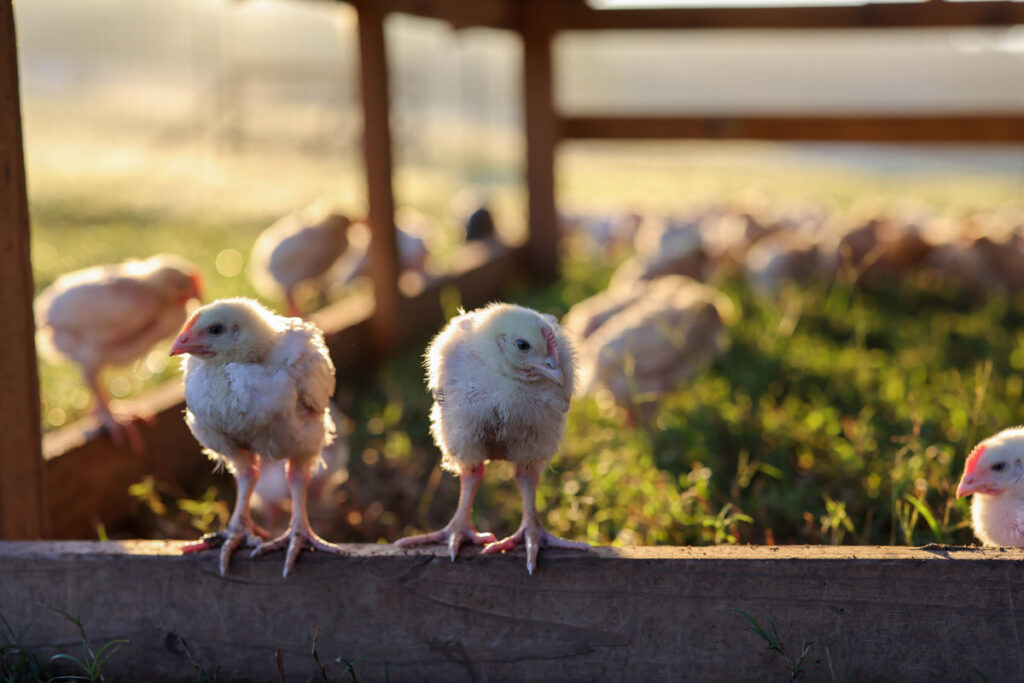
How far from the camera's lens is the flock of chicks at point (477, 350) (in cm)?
220

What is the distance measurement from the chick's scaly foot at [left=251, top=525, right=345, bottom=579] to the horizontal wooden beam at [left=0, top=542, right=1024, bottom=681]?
26 mm

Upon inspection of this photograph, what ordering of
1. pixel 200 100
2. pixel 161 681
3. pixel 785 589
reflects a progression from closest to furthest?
pixel 785 589
pixel 161 681
pixel 200 100

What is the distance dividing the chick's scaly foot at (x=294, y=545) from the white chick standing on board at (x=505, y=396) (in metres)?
0.18

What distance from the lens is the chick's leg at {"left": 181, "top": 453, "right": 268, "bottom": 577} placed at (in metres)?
2.31

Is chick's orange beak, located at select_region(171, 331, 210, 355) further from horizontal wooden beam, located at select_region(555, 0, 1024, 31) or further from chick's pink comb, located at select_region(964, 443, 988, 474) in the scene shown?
horizontal wooden beam, located at select_region(555, 0, 1024, 31)

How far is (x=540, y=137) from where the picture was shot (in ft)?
28.4

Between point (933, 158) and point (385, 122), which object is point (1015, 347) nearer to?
point (385, 122)

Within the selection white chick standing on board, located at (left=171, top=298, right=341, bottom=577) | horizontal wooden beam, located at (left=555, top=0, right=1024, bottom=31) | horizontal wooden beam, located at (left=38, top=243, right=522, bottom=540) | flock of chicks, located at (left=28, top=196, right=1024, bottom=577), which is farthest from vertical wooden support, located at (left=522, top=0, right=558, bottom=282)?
white chick standing on board, located at (left=171, top=298, right=341, bottom=577)

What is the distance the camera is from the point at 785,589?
215 centimetres

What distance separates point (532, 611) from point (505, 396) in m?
0.51

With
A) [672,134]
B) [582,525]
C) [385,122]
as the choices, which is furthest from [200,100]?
[582,525]

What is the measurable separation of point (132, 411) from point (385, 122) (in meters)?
2.34

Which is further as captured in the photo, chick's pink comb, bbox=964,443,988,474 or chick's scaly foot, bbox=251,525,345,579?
chick's pink comb, bbox=964,443,988,474

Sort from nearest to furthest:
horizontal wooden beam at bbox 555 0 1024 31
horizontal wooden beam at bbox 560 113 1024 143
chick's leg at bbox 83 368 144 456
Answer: chick's leg at bbox 83 368 144 456
horizontal wooden beam at bbox 555 0 1024 31
horizontal wooden beam at bbox 560 113 1024 143
